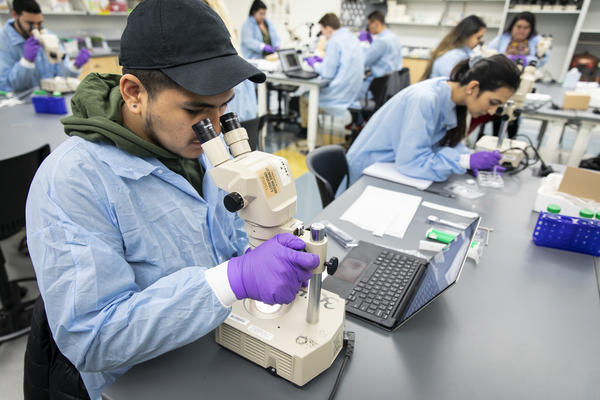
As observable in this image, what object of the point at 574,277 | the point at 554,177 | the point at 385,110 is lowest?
the point at 574,277

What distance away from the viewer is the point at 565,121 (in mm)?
2848

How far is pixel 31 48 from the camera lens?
9.14 ft

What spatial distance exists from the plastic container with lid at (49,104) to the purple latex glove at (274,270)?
2360 millimetres

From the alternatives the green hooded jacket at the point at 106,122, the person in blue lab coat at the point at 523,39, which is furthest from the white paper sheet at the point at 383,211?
→ the person in blue lab coat at the point at 523,39

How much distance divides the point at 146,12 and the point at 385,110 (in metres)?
1.46

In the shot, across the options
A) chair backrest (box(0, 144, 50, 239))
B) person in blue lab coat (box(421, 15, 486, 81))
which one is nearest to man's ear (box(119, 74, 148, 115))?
chair backrest (box(0, 144, 50, 239))

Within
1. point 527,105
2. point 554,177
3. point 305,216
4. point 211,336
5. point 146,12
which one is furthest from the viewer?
point 527,105

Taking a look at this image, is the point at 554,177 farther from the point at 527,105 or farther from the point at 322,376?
the point at 527,105

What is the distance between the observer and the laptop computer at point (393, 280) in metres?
0.85

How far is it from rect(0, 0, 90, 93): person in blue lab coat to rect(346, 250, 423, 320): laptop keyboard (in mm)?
3062

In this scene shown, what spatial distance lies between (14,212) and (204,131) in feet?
4.57

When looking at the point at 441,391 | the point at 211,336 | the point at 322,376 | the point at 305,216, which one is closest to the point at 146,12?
the point at 211,336

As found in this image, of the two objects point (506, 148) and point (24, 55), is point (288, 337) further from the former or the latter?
point (24, 55)

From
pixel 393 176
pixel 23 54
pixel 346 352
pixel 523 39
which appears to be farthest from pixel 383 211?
pixel 523 39
